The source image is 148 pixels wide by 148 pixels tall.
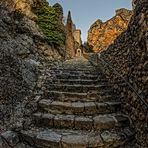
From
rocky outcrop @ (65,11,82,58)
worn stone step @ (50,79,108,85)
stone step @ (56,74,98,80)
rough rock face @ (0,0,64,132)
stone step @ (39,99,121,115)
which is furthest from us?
rocky outcrop @ (65,11,82,58)

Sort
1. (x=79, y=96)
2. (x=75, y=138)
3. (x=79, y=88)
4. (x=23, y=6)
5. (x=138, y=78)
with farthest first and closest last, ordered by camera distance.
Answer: (x=23, y=6)
(x=79, y=88)
(x=79, y=96)
(x=138, y=78)
(x=75, y=138)

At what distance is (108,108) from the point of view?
4375mm

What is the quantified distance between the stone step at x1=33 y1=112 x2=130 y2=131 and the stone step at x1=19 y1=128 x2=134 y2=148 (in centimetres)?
14

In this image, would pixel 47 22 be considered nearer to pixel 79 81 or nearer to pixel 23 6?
pixel 23 6

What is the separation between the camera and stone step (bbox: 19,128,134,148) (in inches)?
131

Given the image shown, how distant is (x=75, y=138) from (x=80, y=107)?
0.90 metres

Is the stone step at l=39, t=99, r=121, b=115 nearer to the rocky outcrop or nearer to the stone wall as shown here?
the stone wall

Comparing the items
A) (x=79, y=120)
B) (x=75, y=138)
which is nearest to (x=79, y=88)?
(x=79, y=120)

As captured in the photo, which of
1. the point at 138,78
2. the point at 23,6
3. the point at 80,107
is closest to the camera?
the point at 138,78

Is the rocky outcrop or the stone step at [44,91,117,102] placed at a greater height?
the rocky outcrop

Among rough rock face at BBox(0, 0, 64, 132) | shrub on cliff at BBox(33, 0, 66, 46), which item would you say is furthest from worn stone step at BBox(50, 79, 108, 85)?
shrub on cliff at BBox(33, 0, 66, 46)

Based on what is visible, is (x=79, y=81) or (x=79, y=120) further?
(x=79, y=81)

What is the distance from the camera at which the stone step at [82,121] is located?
12.5 ft

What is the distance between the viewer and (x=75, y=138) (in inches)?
135
